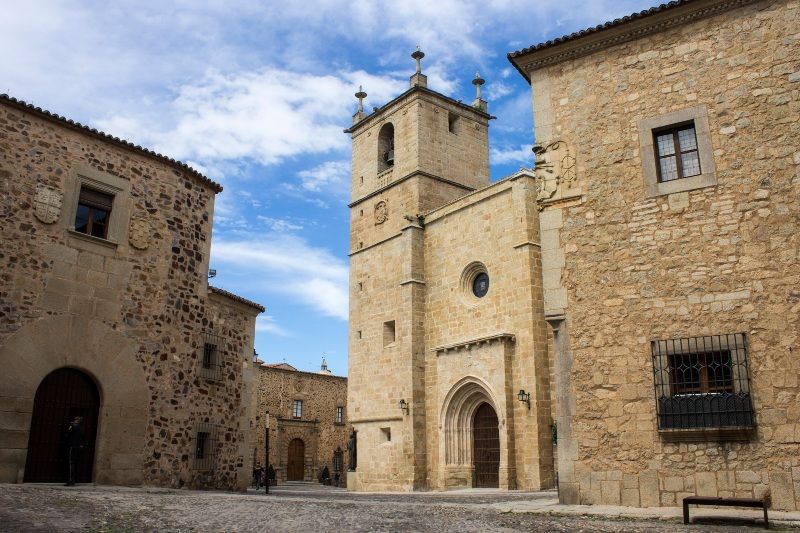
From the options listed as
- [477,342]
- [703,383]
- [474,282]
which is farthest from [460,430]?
[703,383]

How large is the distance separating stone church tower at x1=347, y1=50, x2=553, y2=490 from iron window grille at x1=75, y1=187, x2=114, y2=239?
11.5 metres

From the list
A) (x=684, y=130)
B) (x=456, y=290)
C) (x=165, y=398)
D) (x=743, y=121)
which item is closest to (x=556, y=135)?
(x=684, y=130)

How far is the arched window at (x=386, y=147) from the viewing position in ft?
93.9

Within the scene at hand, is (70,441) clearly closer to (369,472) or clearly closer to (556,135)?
(556,135)

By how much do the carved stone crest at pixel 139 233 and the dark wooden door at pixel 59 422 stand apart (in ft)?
8.69

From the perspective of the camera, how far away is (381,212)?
27.3 meters

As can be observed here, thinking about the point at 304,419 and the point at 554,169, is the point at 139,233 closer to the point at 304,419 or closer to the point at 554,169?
the point at 554,169

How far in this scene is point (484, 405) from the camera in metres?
21.6

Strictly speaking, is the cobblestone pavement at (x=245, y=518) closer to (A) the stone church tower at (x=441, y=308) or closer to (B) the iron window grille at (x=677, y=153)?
(B) the iron window grille at (x=677, y=153)

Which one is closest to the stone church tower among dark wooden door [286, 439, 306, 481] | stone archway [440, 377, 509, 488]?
stone archway [440, 377, 509, 488]

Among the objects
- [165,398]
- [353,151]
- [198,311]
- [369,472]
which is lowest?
[369,472]

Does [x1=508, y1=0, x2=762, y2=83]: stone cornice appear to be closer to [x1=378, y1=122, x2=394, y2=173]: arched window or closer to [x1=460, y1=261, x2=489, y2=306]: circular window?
[x1=460, y1=261, x2=489, y2=306]: circular window

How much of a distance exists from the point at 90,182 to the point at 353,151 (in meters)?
17.8

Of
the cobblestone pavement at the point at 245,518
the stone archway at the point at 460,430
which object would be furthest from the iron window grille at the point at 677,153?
the stone archway at the point at 460,430
